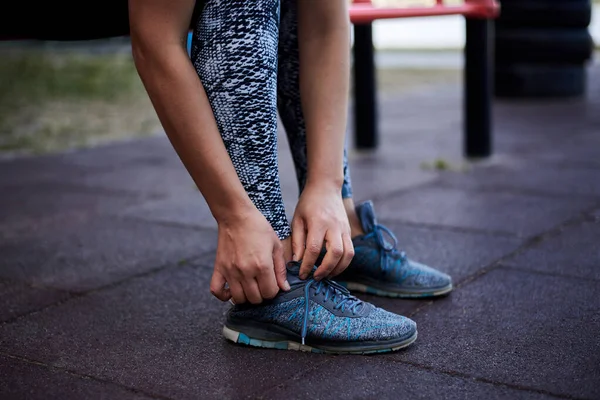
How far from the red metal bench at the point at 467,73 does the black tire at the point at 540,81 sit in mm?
2066

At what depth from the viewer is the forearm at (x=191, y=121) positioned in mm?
1376

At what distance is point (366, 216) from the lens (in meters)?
1.80

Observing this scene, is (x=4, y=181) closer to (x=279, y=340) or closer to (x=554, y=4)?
(x=279, y=340)

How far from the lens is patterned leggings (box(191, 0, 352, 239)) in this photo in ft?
4.68

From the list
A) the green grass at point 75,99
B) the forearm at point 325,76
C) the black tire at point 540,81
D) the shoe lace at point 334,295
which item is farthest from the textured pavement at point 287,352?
the black tire at point 540,81

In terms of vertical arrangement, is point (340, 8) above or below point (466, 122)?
above

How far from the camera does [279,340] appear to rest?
1.50 meters

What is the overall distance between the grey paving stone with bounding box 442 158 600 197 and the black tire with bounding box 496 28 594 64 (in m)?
2.22

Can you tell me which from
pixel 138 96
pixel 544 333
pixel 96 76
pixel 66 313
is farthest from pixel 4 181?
pixel 96 76

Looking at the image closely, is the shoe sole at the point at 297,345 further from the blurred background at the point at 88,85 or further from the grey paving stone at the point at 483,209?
the blurred background at the point at 88,85

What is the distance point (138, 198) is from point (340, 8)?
1.55 m

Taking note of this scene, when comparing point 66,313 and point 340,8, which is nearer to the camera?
point 340,8

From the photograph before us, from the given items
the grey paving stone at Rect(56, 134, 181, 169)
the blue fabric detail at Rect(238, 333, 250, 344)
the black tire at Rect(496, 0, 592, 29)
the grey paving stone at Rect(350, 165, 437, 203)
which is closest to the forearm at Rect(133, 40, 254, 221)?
the blue fabric detail at Rect(238, 333, 250, 344)

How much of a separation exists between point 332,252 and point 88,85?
5804mm
